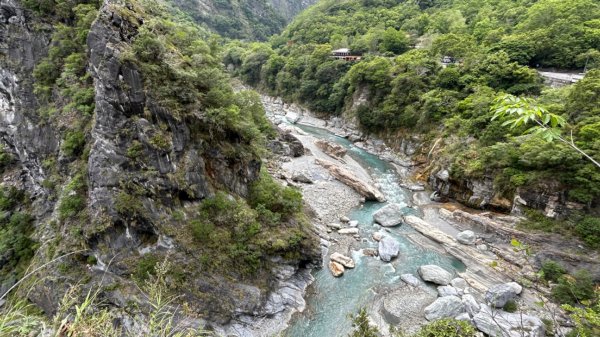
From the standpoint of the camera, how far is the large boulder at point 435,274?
1688 centimetres

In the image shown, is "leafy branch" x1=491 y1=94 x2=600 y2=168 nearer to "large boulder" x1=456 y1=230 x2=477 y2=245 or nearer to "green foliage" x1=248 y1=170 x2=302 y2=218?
"green foliage" x1=248 y1=170 x2=302 y2=218

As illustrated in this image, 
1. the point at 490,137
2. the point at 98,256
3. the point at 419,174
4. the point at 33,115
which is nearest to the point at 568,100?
the point at 490,137

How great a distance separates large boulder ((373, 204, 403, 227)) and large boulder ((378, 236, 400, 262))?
7.77 ft

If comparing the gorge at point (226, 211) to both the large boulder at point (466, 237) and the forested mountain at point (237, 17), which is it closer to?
the large boulder at point (466, 237)

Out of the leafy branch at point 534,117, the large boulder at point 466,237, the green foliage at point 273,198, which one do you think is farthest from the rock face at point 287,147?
the leafy branch at point 534,117

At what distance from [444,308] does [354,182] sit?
46.2 ft

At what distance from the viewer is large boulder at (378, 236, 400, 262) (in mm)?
18734

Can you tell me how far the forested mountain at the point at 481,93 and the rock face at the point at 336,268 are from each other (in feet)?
39.1

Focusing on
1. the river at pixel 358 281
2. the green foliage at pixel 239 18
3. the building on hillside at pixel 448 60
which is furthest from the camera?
the green foliage at pixel 239 18

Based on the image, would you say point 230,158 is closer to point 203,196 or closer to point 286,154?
point 203,196

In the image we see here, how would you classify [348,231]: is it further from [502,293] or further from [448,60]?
[448,60]

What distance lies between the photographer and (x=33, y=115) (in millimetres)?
16266

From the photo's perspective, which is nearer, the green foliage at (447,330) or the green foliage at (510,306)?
the green foliage at (447,330)

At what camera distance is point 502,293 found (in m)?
15.2
